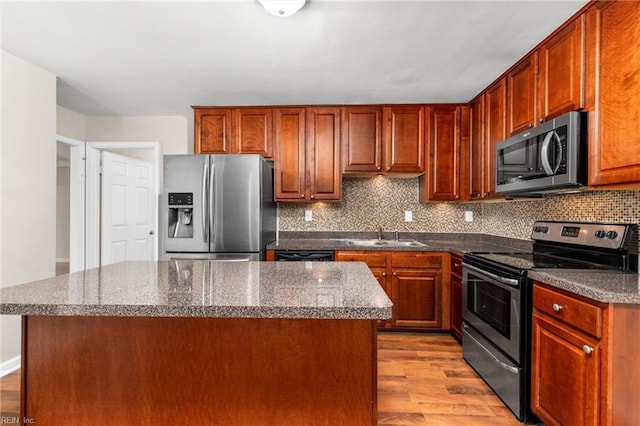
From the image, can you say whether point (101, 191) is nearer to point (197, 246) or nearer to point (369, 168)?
point (197, 246)

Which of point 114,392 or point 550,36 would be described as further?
point 550,36

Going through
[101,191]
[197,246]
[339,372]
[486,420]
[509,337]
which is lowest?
[486,420]

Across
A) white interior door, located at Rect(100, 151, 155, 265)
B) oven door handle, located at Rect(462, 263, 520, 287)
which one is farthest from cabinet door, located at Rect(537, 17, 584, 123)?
white interior door, located at Rect(100, 151, 155, 265)

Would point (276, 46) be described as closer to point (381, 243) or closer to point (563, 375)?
point (381, 243)

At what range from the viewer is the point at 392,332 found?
3.37 meters

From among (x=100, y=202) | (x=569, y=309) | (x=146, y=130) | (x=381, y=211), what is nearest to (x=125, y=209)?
(x=100, y=202)

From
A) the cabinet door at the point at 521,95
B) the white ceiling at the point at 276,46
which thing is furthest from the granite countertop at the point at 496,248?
the white ceiling at the point at 276,46

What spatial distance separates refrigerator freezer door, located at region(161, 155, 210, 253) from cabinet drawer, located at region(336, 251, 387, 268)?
123 cm

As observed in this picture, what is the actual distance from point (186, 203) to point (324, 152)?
1.41 meters

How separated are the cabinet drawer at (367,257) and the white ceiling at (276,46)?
148 cm

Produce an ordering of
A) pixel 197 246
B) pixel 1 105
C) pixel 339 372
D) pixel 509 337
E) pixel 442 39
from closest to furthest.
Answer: pixel 339 372
pixel 509 337
pixel 442 39
pixel 1 105
pixel 197 246

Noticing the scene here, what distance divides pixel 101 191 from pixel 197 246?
179 centimetres

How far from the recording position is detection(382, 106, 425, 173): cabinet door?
11.6 feet

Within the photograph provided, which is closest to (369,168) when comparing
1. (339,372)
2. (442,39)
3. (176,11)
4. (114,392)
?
(442,39)
